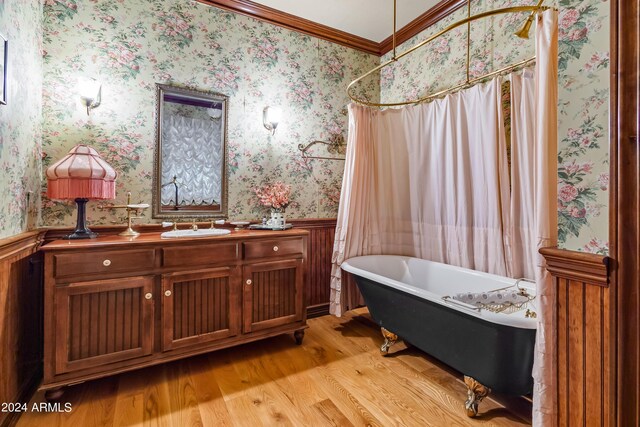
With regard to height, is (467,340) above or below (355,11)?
below

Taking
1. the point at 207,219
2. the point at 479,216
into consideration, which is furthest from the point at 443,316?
the point at 207,219

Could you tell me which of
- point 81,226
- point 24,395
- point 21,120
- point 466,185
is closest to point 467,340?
point 466,185

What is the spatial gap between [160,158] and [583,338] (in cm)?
269

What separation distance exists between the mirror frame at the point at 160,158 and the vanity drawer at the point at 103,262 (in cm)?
60

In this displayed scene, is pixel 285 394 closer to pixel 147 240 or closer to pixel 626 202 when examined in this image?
pixel 147 240

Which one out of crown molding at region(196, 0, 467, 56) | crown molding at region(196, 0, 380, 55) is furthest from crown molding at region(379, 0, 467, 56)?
crown molding at region(196, 0, 380, 55)

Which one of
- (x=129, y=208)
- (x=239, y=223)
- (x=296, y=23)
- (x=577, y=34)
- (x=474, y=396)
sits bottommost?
(x=474, y=396)

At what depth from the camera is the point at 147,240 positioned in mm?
1940

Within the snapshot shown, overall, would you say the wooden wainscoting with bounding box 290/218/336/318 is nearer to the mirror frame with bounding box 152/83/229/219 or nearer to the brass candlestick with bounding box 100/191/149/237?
the mirror frame with bounding box 152/83/229/219

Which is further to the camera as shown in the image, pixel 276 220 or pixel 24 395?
pixel 276 220

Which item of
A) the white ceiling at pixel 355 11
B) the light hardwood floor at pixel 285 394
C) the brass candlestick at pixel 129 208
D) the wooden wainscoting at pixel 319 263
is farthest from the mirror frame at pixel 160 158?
the light hardwood floor at pixel 285 394

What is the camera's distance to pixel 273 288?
2.38 meters

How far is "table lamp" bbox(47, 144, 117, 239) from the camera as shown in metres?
1.87

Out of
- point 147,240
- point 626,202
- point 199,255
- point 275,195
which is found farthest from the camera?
point 275,195
